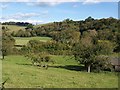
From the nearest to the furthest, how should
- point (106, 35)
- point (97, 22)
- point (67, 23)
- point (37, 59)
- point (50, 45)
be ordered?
point (37, 59)
point (50, 45)
point (106, 35)
point (97, 22)
point (67, 23)

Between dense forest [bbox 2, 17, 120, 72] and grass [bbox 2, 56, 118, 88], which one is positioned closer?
grass [bbox 2, 56, 118, 88]

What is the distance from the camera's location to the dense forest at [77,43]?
137ft

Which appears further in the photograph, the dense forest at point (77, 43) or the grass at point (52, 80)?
the dense forest at point (77, 43)

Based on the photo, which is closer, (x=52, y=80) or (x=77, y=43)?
(x=52, y=80)

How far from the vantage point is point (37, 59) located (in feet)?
154

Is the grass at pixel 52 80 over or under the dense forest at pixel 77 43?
under

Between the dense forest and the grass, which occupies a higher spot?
the dense forest

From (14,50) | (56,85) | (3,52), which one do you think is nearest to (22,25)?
(14,50)

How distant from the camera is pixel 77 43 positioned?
232 feet

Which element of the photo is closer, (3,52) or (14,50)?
(3,52)

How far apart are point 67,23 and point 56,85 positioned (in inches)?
4199

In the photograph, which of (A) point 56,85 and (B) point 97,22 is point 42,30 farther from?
(A) point 56,85

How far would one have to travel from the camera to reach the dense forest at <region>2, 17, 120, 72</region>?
4181cm

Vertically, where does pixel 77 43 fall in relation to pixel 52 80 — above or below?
above
